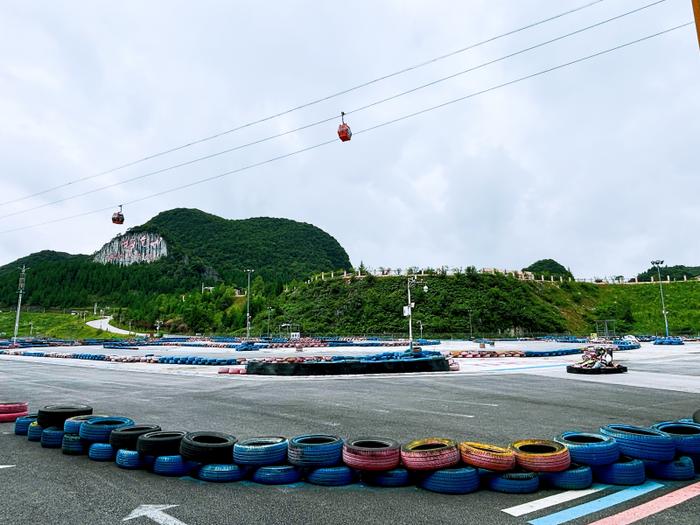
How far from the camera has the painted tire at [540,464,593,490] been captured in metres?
4.90

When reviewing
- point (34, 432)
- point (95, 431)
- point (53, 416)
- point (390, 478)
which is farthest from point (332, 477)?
point (34, 432)

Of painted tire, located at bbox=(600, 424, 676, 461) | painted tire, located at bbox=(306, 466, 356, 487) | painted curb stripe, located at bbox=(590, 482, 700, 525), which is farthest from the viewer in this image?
painted tire, located at bbox=(600, 424, 676, 461)

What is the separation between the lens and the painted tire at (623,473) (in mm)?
5027

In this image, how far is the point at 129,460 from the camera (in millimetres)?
5777

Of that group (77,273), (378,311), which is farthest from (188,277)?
(378,311)

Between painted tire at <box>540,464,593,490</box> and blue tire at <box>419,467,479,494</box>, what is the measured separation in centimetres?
89

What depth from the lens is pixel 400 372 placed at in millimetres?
19125

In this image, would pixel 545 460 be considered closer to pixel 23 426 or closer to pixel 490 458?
pixel 490 458

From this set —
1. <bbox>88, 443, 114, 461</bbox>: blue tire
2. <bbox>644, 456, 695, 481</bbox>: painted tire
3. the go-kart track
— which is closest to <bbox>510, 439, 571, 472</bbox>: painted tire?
the go-kart track

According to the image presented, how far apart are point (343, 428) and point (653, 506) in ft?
16.2

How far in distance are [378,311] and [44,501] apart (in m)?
69.3

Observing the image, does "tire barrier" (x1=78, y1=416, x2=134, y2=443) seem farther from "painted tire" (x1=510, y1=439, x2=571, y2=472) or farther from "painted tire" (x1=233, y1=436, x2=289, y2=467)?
"painted tire" (x1=510, y1=439, x2=571, y2=472)

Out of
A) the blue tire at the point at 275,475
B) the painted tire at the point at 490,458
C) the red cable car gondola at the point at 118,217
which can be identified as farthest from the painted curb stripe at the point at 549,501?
the red cable car gondola at the point at 118,217

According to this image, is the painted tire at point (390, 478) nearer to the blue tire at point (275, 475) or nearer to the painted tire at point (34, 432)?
the blue tire at point (275, 475)
